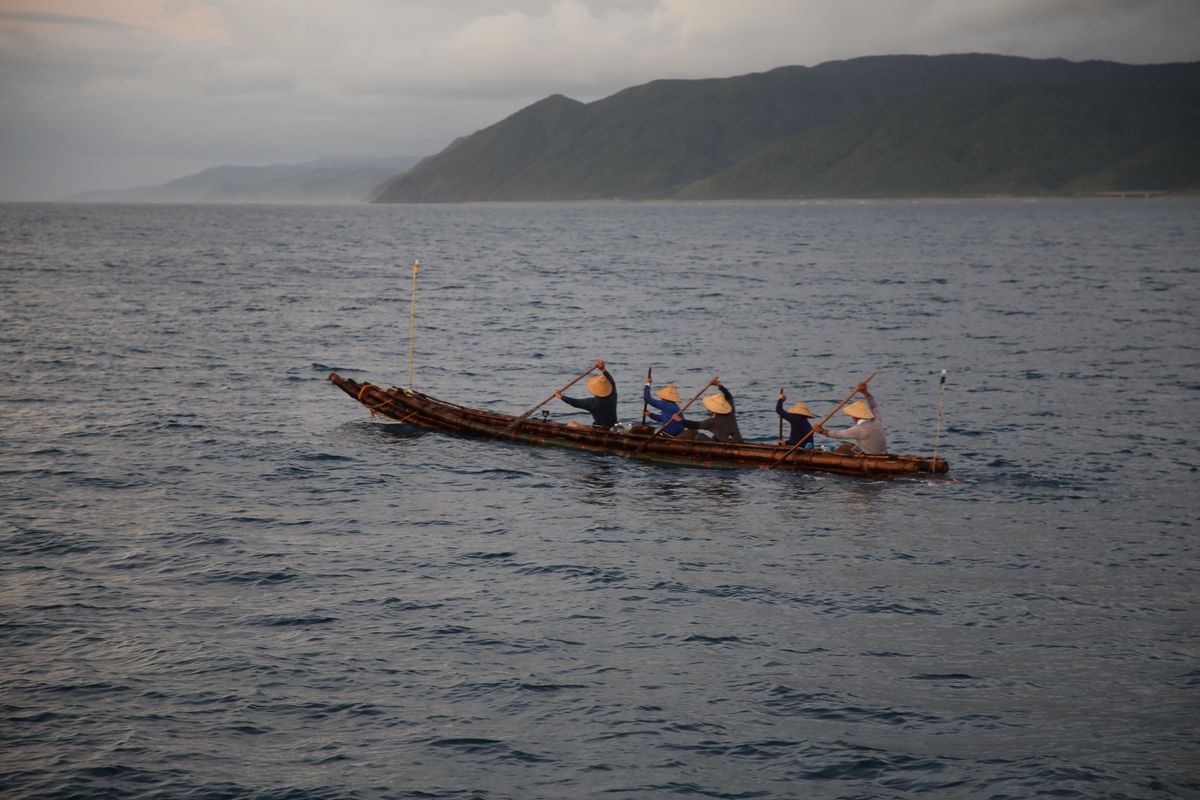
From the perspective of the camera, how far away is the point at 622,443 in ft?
81.6

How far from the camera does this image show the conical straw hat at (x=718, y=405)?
79.5ft

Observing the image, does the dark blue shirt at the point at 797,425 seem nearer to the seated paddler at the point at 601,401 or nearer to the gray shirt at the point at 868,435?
the gray shirt at the point at 868,435

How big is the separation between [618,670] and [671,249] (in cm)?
10595

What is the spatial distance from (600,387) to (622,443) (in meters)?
1.42

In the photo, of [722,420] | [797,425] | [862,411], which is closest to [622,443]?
[722,420]

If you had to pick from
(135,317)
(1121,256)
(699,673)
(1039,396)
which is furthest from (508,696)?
(1121,256)

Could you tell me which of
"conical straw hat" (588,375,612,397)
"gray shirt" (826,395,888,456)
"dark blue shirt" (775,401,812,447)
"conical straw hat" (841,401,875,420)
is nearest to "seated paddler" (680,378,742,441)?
"dark blue shirt" (775,401,812,447)

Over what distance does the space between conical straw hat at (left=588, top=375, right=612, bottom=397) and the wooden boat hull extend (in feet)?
2.99

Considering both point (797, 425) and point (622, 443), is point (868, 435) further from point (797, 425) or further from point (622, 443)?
point (622, 443)

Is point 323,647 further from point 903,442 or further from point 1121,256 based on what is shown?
point 1121,256

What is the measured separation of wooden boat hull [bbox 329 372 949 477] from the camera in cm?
2291

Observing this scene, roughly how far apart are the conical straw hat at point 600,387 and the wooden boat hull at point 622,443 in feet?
2.99

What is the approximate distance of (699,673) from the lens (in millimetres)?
13805

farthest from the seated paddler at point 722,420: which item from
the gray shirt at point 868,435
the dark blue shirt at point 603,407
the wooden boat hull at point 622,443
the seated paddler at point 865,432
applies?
the gray shirt at point 868,435
